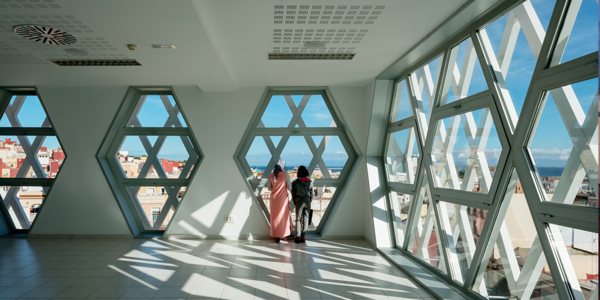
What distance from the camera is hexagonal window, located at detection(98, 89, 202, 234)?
6.66m

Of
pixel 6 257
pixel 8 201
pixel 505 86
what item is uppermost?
pixel 505 86

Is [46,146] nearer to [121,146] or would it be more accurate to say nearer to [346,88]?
[121,146]

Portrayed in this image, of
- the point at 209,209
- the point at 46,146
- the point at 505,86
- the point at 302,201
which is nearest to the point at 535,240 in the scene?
the point at 505,86

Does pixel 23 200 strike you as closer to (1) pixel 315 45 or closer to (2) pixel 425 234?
(1) pixel 315 45

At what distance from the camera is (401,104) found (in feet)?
18.1

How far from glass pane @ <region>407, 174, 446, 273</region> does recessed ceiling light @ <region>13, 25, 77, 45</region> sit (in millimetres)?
4695

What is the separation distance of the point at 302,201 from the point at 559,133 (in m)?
4.27

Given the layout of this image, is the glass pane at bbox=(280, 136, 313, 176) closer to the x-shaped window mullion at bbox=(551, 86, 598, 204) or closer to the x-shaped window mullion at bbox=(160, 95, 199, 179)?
the x-shaped window mullion at bbox=(160, 95, 199, 179)

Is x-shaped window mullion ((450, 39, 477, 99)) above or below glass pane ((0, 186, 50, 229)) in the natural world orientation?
above

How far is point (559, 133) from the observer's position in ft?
8.07

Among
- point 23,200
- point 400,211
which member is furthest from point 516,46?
point 23,200

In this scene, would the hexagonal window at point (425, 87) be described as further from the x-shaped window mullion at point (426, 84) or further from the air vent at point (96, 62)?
the air vent at point (96, 62)

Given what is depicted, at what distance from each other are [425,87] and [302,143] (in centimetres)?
273

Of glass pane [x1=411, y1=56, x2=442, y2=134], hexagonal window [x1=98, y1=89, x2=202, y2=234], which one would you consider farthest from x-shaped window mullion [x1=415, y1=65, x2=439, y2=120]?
hexagonal window [x1=98, y1=89, x2=202, y2=234]
